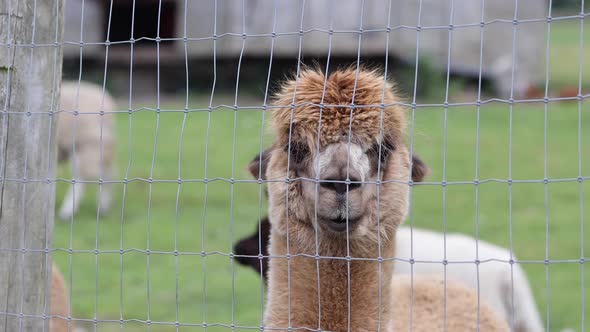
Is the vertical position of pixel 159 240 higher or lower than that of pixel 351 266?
higher

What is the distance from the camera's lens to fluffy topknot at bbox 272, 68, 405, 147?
3387 mm

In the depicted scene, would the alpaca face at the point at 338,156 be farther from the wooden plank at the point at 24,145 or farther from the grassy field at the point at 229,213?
the wooden plank at the point at 24,145

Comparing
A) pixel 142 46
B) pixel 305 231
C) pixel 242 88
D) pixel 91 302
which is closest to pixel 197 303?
pixel 91 302

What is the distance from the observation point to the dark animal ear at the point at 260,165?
391 centimetres

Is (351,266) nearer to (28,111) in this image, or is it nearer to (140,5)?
(28,111)

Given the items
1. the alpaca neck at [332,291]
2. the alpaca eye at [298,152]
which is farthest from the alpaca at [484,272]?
the alpaca eye at [298,152]

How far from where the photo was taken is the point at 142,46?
1909 cm

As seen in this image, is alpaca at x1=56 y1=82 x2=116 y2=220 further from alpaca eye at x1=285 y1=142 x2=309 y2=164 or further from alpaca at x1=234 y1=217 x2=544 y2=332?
alpaca eye at x1=285 y1=142 x2=309 y2=164

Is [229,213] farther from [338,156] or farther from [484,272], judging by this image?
[338,156]

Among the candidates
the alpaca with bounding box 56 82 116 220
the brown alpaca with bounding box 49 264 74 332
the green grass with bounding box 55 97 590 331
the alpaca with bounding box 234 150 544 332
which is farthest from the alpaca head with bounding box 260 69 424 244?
the alpaca with bounding box 56 82 116 220

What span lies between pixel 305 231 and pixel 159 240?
6941 millimetres

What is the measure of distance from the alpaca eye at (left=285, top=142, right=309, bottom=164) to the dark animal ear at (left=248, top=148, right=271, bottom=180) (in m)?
0.28

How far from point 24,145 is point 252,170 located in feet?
3.52

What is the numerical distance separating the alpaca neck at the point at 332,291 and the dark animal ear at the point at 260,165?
0.47 meters
